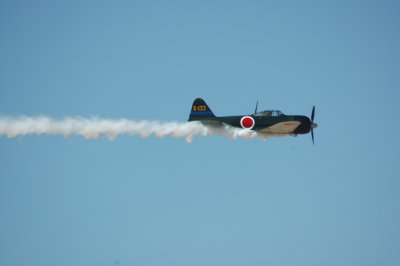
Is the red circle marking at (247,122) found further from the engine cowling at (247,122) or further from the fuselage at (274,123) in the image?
the fuselage at (274,123)

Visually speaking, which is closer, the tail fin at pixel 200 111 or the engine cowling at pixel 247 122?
the engine cowling at pixel 247 122

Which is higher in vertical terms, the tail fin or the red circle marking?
the tail fin

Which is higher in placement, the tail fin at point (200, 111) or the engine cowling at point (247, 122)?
the tail fin at point (200, 111)

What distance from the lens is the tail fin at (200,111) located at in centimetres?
4753

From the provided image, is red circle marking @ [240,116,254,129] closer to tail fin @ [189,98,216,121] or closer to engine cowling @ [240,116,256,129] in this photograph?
engine cowling @ [240,116,256,129]


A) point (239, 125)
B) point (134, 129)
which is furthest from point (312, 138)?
point (134, 129)

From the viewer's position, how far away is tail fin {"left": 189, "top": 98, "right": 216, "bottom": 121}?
4753 centimetres

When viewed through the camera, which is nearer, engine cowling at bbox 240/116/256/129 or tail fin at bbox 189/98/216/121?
engine cowling at bbox 240/116/256/129

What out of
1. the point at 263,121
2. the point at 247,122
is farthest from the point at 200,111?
the point at 263,121

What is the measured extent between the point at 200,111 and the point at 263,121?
4.81 m

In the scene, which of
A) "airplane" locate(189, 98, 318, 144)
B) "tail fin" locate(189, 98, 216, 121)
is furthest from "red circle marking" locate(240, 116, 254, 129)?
"tail fin" locate(189, 98, 216, 121)

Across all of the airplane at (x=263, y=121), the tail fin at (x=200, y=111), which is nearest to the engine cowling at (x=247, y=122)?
the airplane at (x=263, y=121)

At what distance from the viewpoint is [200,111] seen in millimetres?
47812

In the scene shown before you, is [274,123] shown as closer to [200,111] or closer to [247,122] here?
[247,122]
